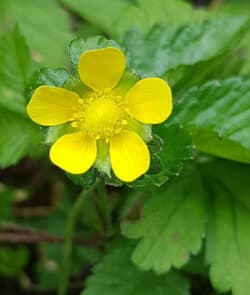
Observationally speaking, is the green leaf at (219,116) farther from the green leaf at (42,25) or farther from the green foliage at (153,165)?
the green leaf at (42,25)

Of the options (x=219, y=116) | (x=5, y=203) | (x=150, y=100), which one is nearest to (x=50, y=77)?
(x=150, y=100)

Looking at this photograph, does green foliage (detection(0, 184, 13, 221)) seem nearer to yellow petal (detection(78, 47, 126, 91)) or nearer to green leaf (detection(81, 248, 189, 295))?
green leaf (detection(81, 248, 189, 295))

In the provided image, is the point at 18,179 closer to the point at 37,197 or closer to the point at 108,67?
the point at 37,197

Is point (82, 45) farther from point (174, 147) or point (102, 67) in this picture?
point (174, 147)

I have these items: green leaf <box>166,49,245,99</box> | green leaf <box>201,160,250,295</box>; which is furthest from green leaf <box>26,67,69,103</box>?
green leaf <box>201,160,250,295</box>

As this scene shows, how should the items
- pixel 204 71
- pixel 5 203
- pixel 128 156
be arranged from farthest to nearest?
pixel 5 203, pixel 204 71, pixel 128 156

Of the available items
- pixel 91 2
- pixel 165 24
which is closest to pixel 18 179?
pixel 91 2

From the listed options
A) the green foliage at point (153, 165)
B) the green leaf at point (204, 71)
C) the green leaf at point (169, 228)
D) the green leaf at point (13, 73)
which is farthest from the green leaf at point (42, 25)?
the green leaf at point (169, 228)
